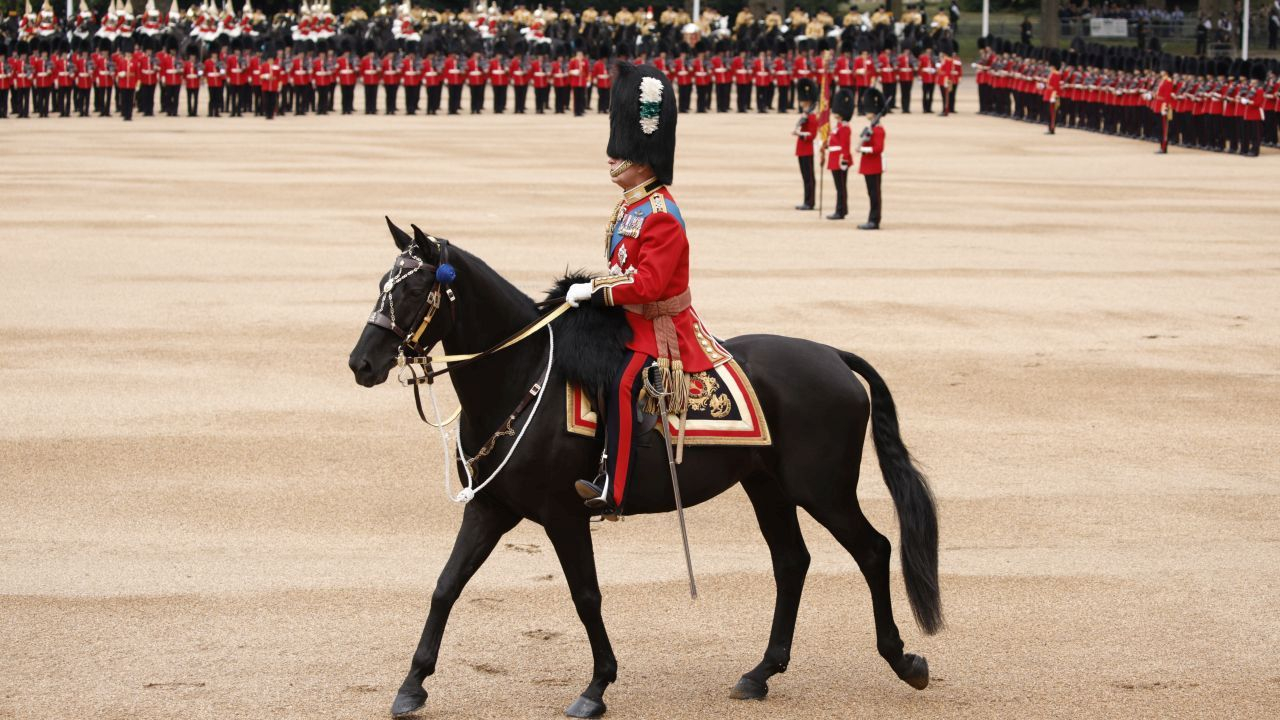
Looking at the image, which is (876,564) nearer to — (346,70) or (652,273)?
(652,273)

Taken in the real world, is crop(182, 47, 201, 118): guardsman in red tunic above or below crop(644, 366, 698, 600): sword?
above

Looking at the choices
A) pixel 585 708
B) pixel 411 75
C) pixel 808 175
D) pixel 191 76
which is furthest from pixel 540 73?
pixel 585 708

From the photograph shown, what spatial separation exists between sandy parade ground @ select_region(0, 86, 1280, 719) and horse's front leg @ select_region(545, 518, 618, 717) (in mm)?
190

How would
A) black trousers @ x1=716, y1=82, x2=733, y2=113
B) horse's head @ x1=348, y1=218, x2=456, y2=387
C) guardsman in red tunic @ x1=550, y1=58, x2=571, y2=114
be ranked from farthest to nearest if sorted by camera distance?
black trousers @ x1=716, y1=82, x2=733, y2=113 < guardsman in red tunic @ x1=550, y1=58, x2=571, y2=114 < horse's head @ x1=348, y1=218, x2=456, y2=387

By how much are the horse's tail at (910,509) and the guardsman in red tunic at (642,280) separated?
0.63 m

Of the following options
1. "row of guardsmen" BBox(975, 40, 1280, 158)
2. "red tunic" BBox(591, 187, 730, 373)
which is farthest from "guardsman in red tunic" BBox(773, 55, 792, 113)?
"red tunic" BBox(591, 187, 730, 373)

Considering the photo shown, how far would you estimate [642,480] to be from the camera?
587 cm

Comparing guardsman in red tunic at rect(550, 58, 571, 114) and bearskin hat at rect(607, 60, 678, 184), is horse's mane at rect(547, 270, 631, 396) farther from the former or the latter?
guardsman in red tunic at rect(550, 58, 571, 114)

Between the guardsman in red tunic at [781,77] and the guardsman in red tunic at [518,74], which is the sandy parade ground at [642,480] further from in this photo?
the guardsman in red tunic at [781,77]

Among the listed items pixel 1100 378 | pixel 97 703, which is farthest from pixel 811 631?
pixel 1100 378

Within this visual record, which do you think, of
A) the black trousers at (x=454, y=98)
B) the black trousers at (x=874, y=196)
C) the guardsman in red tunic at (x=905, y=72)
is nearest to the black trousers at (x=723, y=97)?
the guardsman in red tunic at (x=905, y=72)

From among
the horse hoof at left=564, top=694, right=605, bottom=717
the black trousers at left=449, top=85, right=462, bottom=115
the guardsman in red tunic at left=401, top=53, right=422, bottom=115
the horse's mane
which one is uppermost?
the guardsman in red tunic at left=401, top=53, right=422, bottom=115

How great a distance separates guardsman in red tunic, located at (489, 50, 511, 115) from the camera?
3834 centimetres

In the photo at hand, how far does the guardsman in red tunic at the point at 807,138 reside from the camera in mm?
20781
